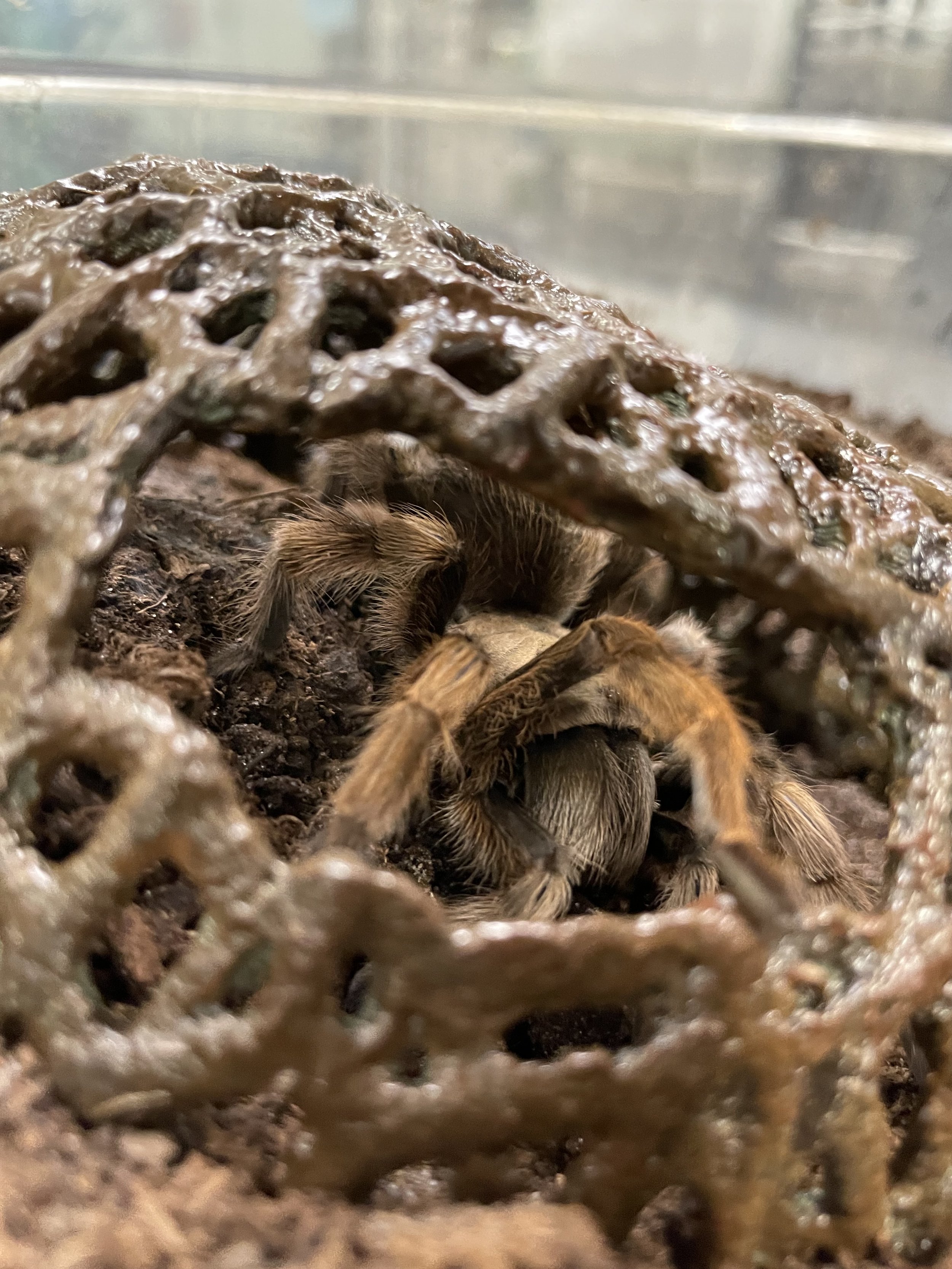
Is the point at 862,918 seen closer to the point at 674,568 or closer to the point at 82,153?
the point at 674,568

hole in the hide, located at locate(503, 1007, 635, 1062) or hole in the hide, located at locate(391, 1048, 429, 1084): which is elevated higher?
hole in the hide, located at locate(391, 1048, 429, 1084)

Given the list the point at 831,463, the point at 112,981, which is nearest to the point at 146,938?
the point at 112,981

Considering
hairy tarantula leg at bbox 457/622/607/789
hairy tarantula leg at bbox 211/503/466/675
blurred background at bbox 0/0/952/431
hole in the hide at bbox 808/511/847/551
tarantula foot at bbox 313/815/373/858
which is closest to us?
tarantula foot at bbox 313/815/373/858

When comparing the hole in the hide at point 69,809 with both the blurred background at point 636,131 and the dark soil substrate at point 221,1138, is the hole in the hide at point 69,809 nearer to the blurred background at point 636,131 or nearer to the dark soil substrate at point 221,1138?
the dark soil substrate at point 221,1138

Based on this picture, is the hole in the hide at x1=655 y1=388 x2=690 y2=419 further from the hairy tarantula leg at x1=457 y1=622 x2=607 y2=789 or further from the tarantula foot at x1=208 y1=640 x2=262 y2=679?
the tarantula foot at x1=208 y1=640 x2=262 y2=679

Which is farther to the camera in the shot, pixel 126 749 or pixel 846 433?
pixel 846 433

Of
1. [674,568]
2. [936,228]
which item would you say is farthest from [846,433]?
[936,228]

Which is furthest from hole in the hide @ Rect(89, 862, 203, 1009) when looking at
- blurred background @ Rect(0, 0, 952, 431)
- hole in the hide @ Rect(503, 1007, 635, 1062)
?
blurred background @ Rect(0, 0, 952, 431)
